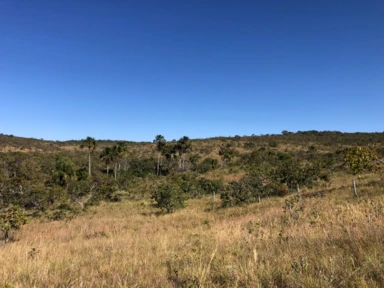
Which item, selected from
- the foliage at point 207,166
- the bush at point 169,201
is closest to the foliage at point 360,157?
the bush at point 169,201

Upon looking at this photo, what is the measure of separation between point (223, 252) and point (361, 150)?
11919mm

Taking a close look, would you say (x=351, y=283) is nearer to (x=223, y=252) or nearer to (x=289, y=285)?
(x=289, y=285)

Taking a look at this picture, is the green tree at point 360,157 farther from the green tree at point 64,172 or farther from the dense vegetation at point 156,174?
the green tree at point 64,172

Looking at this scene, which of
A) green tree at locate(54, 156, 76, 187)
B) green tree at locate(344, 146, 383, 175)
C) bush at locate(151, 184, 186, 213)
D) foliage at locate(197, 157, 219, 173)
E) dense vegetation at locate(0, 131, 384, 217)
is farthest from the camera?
foliage at locate(197, 157, 219, 173)

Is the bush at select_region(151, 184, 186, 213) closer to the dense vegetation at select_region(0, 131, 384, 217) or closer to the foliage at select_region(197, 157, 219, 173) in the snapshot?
the dense vegetation at select_region(0, 131, 384, 217)

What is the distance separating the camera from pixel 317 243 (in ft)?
15.9

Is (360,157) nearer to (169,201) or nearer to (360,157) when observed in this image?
(360,157)

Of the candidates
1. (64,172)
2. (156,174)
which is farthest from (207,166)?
(64,172)

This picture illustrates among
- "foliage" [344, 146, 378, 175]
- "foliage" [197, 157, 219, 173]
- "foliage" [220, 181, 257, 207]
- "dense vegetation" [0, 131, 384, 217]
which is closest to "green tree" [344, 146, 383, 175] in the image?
"foliage" [344, 146, 378, 175]

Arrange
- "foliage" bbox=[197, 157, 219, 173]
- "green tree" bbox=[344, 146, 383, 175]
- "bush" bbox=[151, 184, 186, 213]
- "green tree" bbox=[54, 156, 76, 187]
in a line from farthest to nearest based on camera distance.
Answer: "foliage" bbox=[197, 157, 219, 173] < "green tree" bbox=[54, 156, 76, 187] < "bush" bbox=[151, 184, 186, 213] < "green tree" bbox=[344, 146, 383, 175]

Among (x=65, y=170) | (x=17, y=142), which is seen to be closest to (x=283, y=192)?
(x=65, y=170)

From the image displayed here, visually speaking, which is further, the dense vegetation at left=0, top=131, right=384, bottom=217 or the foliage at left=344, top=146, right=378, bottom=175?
the dense vegetation at left=0, top=131, right=384, bottom=217

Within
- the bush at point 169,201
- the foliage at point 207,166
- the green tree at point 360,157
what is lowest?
the bush at point 169,201

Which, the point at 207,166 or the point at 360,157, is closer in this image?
the point at 360,157
